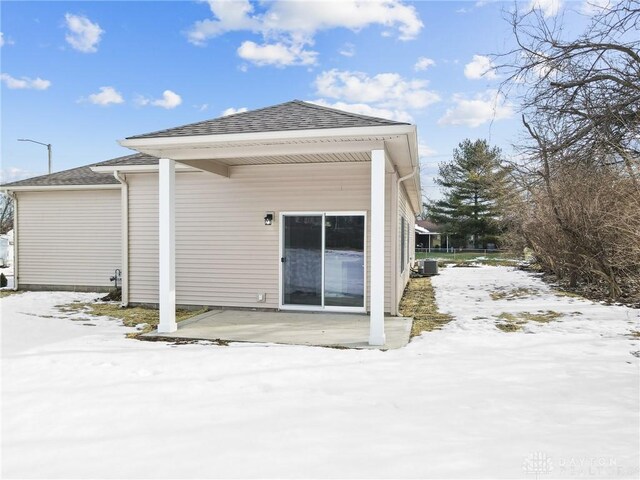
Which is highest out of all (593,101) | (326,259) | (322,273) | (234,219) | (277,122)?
(593,101)

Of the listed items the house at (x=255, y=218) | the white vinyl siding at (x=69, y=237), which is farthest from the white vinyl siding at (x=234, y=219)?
the white vinyl siding at (x=69, y=237)

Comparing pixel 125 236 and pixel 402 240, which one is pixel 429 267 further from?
pixel 125 236

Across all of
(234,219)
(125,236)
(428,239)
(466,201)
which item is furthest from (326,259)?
(428,239)

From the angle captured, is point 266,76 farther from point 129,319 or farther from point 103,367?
point 103,367

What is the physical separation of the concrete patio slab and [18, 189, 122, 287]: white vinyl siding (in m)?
4.60

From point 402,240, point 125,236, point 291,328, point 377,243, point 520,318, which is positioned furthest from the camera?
point 402,240

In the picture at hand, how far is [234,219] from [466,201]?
109 feet

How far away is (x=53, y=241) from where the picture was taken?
1113cm

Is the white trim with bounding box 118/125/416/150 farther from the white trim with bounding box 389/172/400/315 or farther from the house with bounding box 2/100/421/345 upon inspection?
the white trim with bounding box 389/172/400/315

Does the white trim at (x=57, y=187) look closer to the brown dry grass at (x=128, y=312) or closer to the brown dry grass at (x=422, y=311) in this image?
the brown dry grass at (x=128, y=312)

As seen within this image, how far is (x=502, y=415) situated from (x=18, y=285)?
491 inches

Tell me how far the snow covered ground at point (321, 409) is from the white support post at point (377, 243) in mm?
428

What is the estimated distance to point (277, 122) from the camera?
6.21 m

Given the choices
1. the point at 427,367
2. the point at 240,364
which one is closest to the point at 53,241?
the point at 240,364
